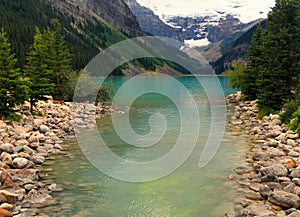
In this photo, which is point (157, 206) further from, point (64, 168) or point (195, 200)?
point (64, 168)

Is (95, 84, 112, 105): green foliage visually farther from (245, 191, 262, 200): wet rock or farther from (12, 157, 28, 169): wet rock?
(245, 191, 262, 200): wet rock

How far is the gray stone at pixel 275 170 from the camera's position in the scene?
61.4ft

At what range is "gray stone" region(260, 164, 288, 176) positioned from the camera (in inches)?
736

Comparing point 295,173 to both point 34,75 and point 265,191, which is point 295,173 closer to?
point 265,191

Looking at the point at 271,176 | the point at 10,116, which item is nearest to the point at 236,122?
the point at 271,176

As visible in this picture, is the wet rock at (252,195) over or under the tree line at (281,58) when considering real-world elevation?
under

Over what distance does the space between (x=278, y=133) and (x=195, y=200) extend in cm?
1583

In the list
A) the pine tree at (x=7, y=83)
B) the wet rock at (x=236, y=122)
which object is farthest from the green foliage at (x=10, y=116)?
the wet rock at (x=236, y=122)

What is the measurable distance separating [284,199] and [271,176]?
3.00 meters

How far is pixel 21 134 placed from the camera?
2642 cm

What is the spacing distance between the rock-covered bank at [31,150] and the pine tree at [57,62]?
19.5ft

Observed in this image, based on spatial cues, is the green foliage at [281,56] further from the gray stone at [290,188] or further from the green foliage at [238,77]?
the gray stone at [290,188]

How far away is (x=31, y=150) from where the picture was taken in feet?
76.5

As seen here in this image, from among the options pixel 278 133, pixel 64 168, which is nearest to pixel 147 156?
pixel 64 168
